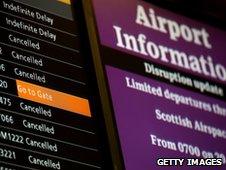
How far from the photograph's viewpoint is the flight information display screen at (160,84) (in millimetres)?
3143

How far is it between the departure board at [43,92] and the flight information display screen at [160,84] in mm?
144

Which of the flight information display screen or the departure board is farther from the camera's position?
the flight information display screen

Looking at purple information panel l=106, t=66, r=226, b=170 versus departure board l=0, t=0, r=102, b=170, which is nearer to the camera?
departure board l=0, t=0, r=102, b=170

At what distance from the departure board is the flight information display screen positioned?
14 centimetres

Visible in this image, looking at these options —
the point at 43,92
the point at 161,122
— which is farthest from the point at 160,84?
the point at 43,92

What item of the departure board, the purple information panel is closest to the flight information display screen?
the purple information panel

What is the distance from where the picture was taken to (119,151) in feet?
9.80

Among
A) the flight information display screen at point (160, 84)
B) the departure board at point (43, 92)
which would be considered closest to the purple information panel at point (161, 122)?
the flight information display screen at point (160, 84)

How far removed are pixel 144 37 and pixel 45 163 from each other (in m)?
1.09

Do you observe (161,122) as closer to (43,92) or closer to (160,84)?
(160,84)

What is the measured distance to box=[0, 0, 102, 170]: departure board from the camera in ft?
8.98

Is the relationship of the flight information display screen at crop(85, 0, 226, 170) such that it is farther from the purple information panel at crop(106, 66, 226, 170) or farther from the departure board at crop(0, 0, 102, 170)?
the departure board at crop(0, 0, 102, 170)

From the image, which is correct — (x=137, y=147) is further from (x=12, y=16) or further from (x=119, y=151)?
(x=12, y=16)

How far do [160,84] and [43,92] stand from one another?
0.75 metres
